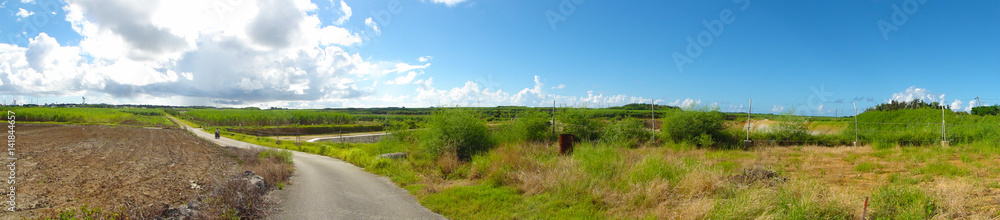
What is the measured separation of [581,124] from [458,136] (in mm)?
5203

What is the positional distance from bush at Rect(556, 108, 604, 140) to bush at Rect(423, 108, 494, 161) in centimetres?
355

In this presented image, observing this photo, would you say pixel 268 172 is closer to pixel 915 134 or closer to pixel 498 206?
pixel 498 206

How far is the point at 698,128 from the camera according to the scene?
1495 cm

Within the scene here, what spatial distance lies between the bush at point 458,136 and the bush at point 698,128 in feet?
23.6

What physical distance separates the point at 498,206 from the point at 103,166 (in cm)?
1398

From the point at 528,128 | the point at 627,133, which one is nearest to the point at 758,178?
the point at 627,133

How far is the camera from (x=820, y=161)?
435 inches

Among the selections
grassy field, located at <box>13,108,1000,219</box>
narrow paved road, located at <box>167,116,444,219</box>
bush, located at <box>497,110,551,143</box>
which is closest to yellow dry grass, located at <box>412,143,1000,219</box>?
grassy field, located at <box>13,108,1000,219</box>

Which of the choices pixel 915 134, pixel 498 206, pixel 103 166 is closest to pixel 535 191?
pixel 498 206

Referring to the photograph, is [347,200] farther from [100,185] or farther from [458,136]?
[100,185]

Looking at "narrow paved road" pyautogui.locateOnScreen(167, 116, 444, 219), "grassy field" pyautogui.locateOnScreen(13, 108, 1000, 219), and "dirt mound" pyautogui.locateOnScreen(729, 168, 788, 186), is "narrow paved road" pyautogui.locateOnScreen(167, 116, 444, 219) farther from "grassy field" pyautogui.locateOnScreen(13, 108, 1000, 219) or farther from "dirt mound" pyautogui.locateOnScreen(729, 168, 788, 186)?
"dirt mound" pyautogui.locateOnScreen(729, 168, 788, 186)

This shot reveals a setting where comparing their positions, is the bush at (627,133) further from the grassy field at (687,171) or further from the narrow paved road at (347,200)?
the narrow paved road at (347,200)

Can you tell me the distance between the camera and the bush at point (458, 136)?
42.5 feet

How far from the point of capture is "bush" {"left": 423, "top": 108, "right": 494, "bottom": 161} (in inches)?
510
